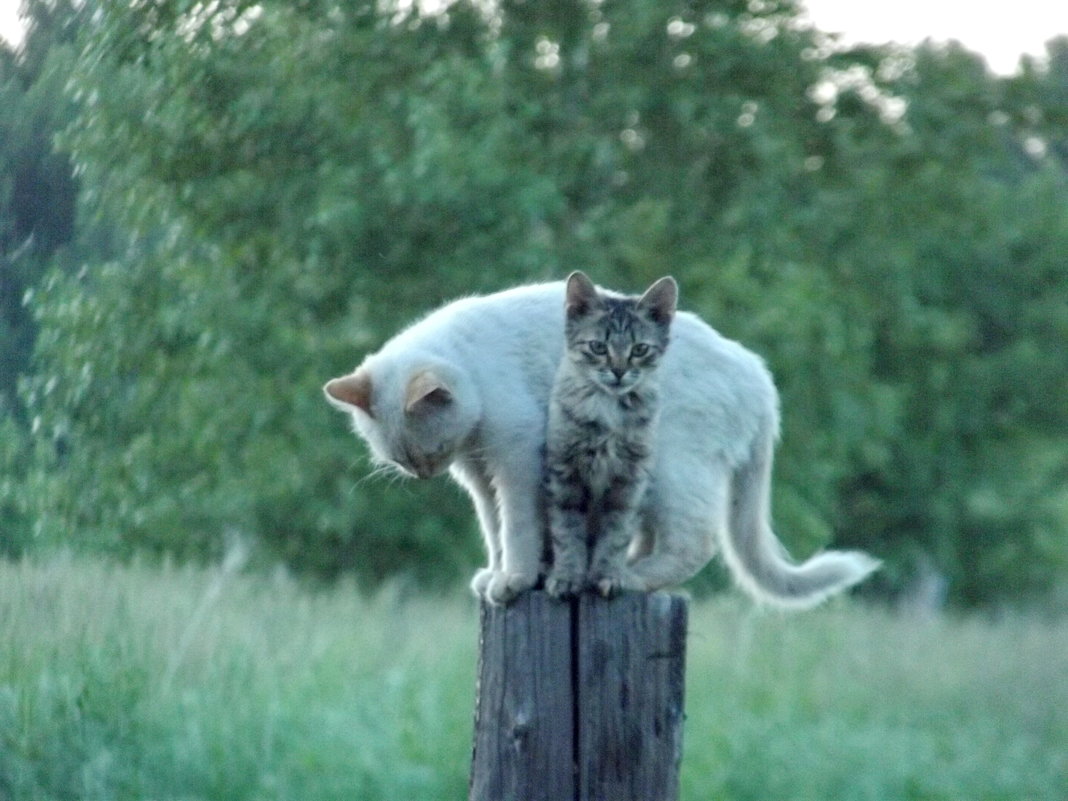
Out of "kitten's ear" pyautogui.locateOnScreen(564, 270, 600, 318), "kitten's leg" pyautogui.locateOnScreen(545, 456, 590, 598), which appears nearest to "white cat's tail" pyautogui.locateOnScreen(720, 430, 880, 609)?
"kitten's leg" pyautogui.locateOnScreen(545, 456, 590, 598)

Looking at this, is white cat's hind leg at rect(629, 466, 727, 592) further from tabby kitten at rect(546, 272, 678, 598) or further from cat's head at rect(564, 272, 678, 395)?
cat's head at rect(564, 272, 678, 395)

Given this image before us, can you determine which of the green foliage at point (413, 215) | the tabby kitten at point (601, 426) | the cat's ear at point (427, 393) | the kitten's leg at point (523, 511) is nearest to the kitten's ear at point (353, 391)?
the cat's ear at point (427, 393)

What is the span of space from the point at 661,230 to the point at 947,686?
3751 millimetres

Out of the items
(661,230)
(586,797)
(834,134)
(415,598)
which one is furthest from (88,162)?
(834,134)

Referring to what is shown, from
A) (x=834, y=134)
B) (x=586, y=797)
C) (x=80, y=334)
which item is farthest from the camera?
(x=834, y=134)

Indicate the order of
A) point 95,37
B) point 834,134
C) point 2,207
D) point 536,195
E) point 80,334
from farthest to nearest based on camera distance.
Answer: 1. point 834,134
2. point 536,195
3. point 80,334
4. point 95,37
5. point 2,207

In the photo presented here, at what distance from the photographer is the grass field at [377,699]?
5680mm

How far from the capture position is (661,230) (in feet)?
36.4

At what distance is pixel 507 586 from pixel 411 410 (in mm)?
578

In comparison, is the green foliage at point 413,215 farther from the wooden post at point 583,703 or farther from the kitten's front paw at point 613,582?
the wooden post at point 583,703

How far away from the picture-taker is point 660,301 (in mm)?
3945

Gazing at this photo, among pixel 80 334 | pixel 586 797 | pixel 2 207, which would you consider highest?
pixel 2 207

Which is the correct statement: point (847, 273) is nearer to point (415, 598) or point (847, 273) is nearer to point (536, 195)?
point (536, 195)

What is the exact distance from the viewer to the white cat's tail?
15.0ft
